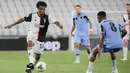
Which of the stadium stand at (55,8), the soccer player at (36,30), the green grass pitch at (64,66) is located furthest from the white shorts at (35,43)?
the stadium stand at (55,8)

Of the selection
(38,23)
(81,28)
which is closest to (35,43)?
(38,23)

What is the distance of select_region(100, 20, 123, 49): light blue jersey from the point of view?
11905mm

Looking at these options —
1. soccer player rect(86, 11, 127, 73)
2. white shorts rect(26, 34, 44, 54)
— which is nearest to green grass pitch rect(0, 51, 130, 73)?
white shorts rect(26, 34, 44, 54)

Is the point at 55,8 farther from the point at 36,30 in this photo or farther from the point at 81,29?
the point at 36,30

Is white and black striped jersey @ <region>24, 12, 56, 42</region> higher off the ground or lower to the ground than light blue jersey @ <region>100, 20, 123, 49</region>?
higher

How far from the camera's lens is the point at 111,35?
39.4 ft

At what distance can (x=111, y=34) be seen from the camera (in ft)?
39.4

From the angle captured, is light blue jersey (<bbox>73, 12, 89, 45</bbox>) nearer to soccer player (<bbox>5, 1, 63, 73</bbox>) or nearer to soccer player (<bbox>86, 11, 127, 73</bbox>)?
soccer player (<bbox>86, 11, 127, 73</bbox>)

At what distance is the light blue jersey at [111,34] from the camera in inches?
469

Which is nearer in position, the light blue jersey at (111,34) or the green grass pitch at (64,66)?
the light blue jersey at (111,34)

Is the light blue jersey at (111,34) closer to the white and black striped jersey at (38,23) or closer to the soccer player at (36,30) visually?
the soccer player at (36,30)

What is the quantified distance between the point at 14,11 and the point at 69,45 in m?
6.43

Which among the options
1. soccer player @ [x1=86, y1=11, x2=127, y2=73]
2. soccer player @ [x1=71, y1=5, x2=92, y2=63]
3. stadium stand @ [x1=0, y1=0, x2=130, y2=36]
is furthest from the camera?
stadium stand @ [x1=0, y1=0, x2=130, y2=36]

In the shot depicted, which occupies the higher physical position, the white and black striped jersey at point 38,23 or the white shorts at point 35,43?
the white and black striped jersey at point 38,23
